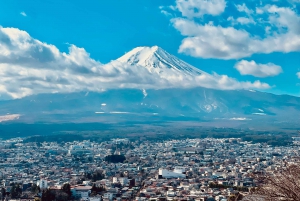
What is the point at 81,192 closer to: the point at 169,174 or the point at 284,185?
the point at 169,174

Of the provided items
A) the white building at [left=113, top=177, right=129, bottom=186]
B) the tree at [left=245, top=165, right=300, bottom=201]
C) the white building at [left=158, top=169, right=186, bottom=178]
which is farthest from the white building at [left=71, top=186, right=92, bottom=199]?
the tree at [left=245, top=165, right=300, bottom=201]

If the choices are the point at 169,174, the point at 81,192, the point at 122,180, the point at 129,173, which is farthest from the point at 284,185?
the point at 129,173

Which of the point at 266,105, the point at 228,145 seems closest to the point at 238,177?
the point at 228,145

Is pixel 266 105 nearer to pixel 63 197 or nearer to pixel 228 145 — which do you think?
pixel 228 145

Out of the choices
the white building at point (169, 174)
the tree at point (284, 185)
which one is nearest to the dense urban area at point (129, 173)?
the white building at point (169, 174)

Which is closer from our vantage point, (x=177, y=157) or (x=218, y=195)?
(x=218, y=195)

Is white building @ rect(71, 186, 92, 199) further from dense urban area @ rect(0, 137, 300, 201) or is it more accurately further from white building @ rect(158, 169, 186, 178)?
white building @ rect(158, 169, 186, 178)
